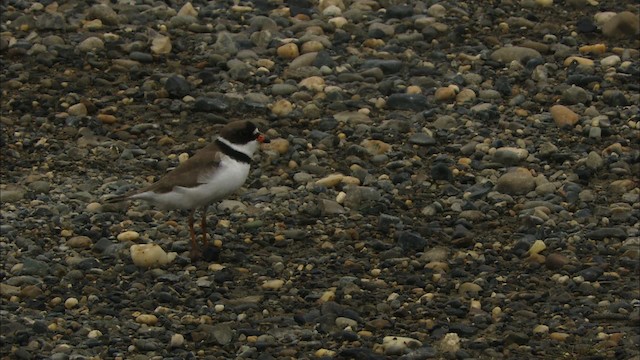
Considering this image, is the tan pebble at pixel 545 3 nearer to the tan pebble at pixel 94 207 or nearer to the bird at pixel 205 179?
the bird at pixel 205 179

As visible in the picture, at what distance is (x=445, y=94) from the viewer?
44.4 ft

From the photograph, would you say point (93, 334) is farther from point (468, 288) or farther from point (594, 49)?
point (594, 49)

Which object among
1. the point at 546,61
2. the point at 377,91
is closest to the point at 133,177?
the point at 377,91

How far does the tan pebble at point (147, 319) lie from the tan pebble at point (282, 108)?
13.6ft

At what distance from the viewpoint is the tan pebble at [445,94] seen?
13539mm

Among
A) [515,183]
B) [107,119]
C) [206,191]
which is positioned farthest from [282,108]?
[206,191]

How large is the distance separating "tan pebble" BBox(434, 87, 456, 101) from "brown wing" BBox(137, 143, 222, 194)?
3.68 meters

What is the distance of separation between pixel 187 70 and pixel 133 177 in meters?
2.39

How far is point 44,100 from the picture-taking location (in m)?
13.6

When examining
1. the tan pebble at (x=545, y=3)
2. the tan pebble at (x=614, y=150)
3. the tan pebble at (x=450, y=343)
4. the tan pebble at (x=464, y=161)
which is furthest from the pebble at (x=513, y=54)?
the tan pebble at (x=450, y=343)

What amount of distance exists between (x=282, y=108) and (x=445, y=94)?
178 cm

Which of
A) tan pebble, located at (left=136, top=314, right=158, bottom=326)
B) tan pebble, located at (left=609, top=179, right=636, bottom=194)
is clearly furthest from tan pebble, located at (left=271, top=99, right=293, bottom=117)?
tan pebble, located at (left=136, top=314, right=158, bottom=326)

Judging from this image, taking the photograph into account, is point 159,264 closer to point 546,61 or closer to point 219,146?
point 219,146

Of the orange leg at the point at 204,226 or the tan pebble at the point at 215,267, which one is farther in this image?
the orange leg at the point at 204,226
